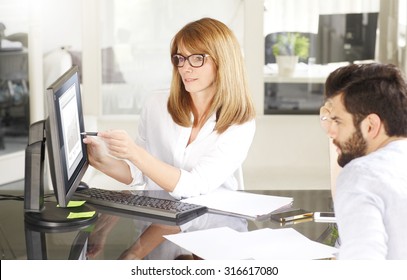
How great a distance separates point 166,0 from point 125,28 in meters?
0.30

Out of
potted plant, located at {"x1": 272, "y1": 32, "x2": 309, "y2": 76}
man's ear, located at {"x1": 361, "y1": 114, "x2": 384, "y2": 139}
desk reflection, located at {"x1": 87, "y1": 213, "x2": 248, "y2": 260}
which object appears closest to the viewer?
man's ear, located at {"x1": 361, "y1": 114, "x2": 384, "y2": 139}

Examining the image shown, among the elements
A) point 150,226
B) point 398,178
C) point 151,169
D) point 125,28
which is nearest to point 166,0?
point 125,28

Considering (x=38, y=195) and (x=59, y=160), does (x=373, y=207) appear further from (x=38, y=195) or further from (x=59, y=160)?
(x=38, y=195)

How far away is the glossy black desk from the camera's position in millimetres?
1429

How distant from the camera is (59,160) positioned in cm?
148

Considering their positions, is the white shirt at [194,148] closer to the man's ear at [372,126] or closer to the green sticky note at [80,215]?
the green sticky note at [80,215]

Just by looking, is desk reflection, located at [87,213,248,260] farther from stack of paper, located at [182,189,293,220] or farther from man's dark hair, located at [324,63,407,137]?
man's dark hair, located at [324,63,407,137]

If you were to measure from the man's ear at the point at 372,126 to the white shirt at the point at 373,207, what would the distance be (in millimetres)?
97

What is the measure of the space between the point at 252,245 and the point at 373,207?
0.38 metres

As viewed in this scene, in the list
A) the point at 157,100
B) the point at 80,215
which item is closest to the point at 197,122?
the point at 157,100

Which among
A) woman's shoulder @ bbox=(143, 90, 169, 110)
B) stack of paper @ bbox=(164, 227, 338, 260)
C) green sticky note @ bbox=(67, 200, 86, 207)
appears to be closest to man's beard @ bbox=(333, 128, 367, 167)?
stack of paper @ bbox=(164, 227, 338, 260)

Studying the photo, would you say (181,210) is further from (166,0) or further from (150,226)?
(166,0)

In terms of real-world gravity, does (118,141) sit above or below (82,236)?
Answer: above

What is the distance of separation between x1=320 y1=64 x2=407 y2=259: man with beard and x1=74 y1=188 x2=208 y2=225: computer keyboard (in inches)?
18.2
